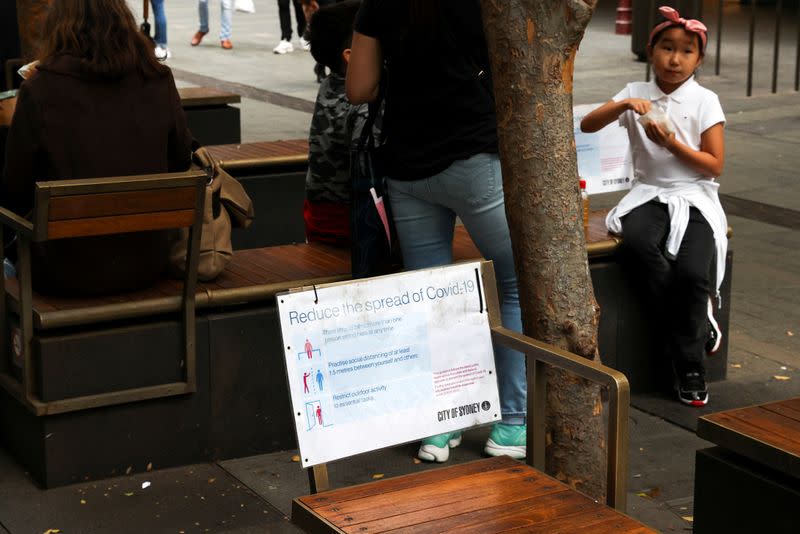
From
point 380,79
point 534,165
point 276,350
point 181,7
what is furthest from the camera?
point 181,7

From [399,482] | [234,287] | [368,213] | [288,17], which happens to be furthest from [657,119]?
[288,17]

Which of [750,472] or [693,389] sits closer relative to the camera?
[750,472]

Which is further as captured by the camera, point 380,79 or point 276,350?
point 276,350

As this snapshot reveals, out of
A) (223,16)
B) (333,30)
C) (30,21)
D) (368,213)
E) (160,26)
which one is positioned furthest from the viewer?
(223,16)

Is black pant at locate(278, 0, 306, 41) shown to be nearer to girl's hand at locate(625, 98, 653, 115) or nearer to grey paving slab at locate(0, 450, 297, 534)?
girl's hand at locate(625, 98, 653, 115)

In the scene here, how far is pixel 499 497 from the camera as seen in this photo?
3332mm

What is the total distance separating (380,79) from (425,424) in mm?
1412

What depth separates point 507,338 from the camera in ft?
12.2

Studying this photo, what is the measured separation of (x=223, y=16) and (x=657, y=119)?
14200 mm

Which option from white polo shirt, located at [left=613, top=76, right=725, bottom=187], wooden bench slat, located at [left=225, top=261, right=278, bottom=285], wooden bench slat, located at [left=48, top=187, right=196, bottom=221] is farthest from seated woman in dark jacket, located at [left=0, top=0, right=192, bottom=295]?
white polo shirt, located at [left=613, top=76, right=725, bottom=187]

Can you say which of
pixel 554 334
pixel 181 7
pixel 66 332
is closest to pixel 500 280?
pixel 554 334

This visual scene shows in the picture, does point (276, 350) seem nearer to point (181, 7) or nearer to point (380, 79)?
point (380, 79)

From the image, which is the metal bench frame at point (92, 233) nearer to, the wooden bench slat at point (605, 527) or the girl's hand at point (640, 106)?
the girl's hand at point (640, 106)

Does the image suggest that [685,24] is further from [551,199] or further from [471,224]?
[551,199]
